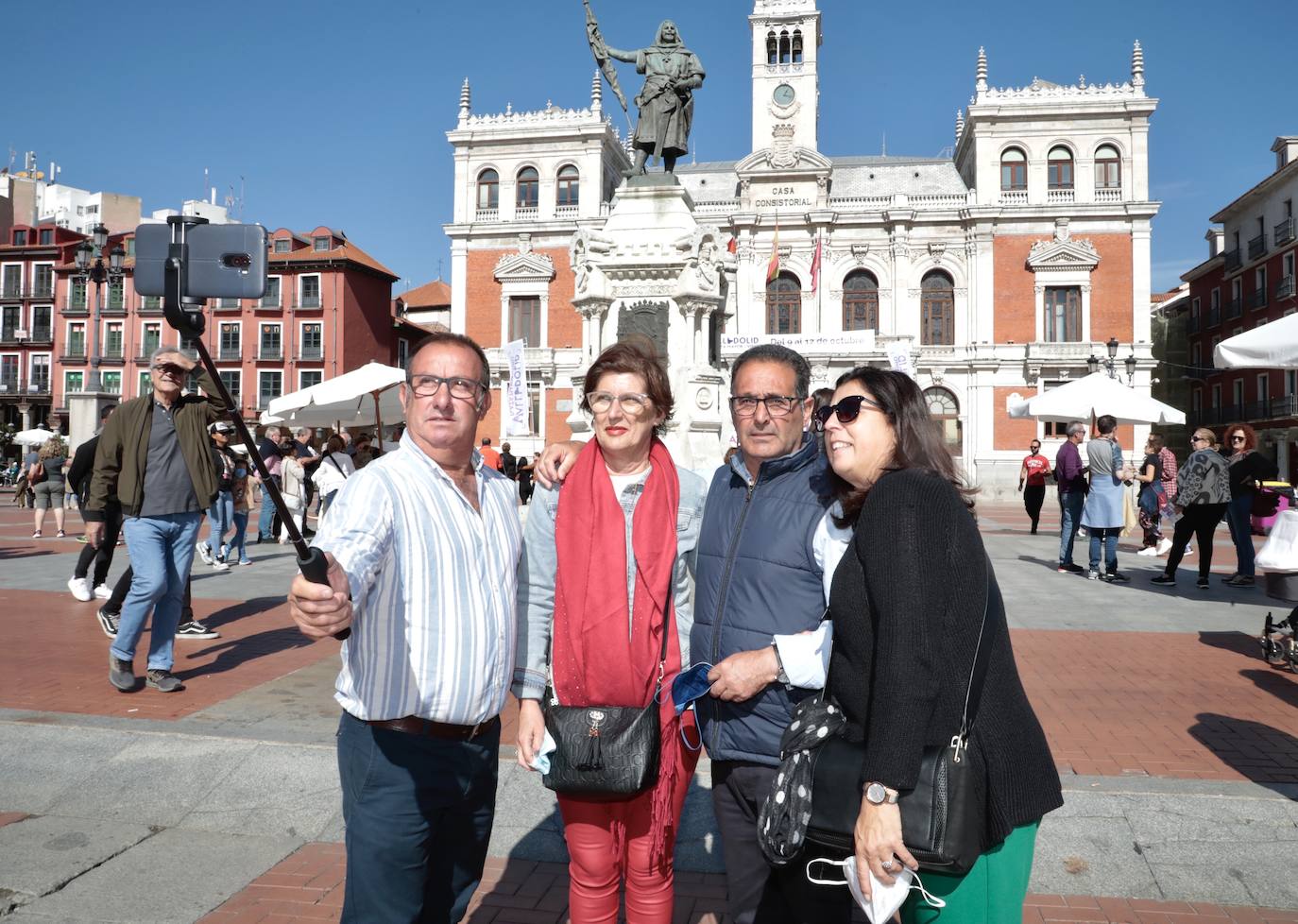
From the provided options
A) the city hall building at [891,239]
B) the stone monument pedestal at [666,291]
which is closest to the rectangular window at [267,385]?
the city hall building at [891,239]

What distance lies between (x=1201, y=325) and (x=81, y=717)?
169ft

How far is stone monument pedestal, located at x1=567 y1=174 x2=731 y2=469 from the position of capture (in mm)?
12320

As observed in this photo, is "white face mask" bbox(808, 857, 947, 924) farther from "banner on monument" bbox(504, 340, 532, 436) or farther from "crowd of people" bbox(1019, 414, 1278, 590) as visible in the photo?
"banner on monument" bbox(504, 340, 532, 436)

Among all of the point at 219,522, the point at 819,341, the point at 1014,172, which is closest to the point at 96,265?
the point at 219,522

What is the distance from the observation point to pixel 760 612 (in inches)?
93.0

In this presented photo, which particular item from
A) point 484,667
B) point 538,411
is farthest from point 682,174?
point 484,667

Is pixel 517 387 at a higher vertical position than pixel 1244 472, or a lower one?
higher

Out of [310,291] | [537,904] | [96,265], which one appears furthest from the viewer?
[310,291]

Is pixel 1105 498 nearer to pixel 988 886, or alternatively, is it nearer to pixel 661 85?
pixel 661 85

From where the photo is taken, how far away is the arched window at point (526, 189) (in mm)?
38438

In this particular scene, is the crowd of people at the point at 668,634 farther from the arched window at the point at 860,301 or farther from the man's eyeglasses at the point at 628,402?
the arched window at the point at 860,301

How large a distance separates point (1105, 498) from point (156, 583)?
956 centimetres

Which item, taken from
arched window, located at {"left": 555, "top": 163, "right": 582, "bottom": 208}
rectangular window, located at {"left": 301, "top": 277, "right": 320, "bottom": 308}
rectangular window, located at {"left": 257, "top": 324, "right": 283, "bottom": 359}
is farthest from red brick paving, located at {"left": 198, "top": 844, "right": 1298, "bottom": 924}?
rectangular window, located at {"left": 257, "top": 324, "right": 283, "bottom": 359}

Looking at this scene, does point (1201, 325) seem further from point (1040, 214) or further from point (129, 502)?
point (129, 502)
